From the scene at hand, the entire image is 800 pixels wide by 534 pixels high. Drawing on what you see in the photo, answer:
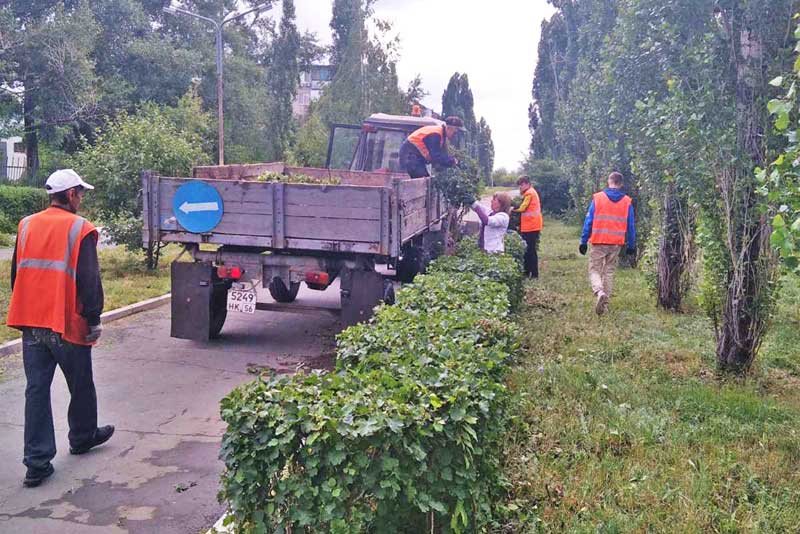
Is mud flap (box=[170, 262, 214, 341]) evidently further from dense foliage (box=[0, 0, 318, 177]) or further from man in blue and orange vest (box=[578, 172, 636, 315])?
dense foliage (box=[0, 0, 318, 177])

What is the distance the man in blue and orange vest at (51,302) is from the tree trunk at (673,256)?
732 centimetres

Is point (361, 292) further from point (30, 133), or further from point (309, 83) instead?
point (309, 83)

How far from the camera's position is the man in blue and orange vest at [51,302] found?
4965 mm

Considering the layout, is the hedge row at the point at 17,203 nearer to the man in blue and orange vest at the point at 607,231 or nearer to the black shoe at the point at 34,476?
the man in blue and orange vest at the point at 607,231

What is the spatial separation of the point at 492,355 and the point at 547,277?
9596mm

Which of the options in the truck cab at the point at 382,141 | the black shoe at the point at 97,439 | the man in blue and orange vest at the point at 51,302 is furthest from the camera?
the truck cab at the point at 382,141

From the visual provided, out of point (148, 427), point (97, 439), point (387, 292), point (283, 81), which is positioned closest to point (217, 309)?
point (387, 292)

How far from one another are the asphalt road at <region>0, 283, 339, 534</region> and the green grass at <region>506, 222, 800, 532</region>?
2.14 m

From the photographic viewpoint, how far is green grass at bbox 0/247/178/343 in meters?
10.5

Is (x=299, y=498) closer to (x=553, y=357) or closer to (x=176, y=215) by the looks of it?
(x=553, y=357)

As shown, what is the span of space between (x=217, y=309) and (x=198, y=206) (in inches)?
51.6

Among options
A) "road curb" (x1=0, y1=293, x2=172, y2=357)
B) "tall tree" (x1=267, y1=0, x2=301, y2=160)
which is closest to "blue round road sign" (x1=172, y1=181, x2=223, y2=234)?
"road curb" (x1=0, y1=293, x2=172, y2=357)

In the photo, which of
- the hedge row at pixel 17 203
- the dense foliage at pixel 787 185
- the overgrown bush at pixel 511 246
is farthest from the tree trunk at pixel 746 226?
the hedge row at pixel 17 203

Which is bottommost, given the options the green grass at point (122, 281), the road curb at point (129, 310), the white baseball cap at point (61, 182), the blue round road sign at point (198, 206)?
the road curb at point (129, 310)
